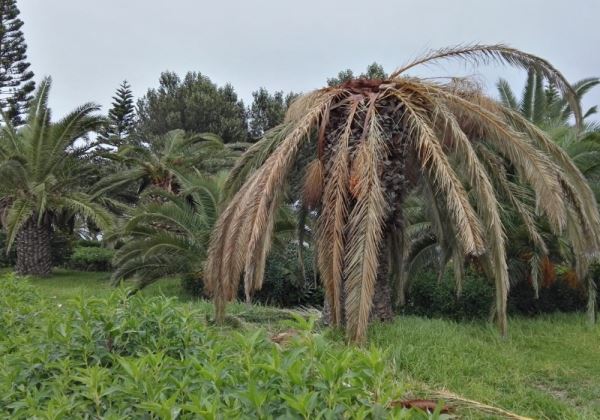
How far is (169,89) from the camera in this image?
1251 inches

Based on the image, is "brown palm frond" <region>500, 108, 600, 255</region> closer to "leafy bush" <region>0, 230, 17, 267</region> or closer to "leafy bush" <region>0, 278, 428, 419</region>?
"leafy bush" <region>0, 278, 428, 419</region>

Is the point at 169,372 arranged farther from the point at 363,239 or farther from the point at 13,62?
the point at 13,62

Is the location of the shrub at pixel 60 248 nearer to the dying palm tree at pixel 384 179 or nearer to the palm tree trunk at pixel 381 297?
the dying palm tree at pixel 384 179

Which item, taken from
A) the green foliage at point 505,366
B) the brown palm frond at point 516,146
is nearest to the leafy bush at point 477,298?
the green foliage at point 505,366

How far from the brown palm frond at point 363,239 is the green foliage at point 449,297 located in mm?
4074

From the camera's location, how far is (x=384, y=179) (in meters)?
7.07

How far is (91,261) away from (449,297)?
551 inches

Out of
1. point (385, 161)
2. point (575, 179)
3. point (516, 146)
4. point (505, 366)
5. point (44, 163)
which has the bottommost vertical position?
point (505, 366)

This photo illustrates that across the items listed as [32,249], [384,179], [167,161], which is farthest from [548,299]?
[32,249]

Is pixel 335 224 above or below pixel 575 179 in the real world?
below

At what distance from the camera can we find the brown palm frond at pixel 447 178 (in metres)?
5.76

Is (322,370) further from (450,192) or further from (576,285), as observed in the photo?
(576,285)

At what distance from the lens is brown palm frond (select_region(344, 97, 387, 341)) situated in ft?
19.0

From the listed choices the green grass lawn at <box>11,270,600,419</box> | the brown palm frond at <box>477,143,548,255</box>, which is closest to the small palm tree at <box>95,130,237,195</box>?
the green grass lawn at <box>11,270,600,419</box>
